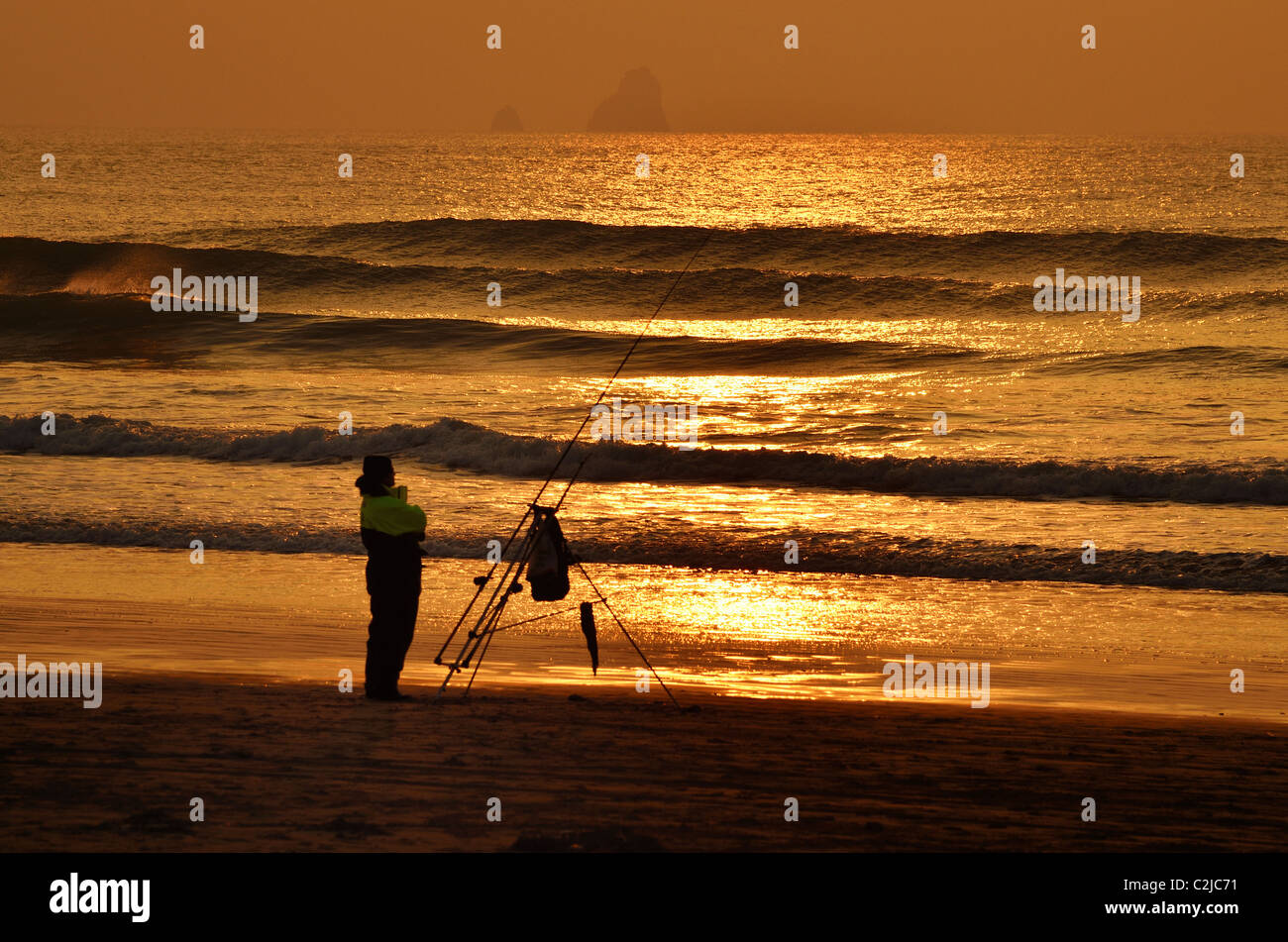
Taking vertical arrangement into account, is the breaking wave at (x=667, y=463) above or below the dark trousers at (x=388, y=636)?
above

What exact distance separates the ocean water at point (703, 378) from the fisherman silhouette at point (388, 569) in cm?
282

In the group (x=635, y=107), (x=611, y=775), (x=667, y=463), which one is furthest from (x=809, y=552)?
(x=635, y=107)

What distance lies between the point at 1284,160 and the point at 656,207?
3449 centimetres

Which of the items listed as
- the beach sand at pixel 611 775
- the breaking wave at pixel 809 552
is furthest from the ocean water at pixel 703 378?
the beach sand at pixel 611 775

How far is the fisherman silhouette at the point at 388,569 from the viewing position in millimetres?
6242

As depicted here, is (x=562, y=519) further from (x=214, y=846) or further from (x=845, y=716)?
Answer: (x=214, y=846)

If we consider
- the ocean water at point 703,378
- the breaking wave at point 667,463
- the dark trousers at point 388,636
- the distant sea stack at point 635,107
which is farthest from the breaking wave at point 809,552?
the distant sea stack at point 635,107

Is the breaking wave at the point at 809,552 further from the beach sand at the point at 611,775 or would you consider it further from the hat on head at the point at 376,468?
the hat on head at the point at 376,468

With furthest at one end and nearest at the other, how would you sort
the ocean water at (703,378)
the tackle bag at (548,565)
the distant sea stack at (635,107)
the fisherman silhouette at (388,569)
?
the distant sea stack at (635,107)
the ocean water at (703,378)
the fisherman silhouette at (388,569)
the tackle bag at (548,565)

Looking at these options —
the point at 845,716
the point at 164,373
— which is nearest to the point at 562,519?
the point at 845,716

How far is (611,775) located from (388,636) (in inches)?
64.7

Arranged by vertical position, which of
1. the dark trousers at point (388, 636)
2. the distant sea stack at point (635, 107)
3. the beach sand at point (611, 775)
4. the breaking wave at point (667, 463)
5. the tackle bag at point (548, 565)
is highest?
the distant sea stack at point (635, 107)

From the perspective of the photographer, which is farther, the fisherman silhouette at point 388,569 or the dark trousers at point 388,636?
the dark trousers at point 388,636

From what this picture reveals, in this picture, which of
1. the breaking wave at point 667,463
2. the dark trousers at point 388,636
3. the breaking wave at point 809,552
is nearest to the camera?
the dark trousers at point 388,636
